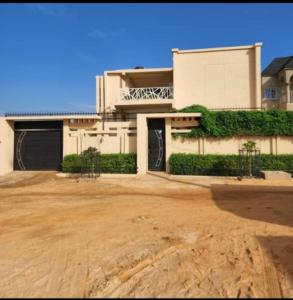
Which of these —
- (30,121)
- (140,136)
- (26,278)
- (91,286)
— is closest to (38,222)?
(26,278)

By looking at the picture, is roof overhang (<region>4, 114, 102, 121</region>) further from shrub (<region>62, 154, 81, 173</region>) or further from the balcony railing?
the balcony railing

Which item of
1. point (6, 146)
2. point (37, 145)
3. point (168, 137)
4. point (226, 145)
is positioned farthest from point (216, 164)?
point (6, 146)

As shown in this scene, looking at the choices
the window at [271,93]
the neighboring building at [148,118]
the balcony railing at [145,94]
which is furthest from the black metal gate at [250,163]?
the window at [271,93]

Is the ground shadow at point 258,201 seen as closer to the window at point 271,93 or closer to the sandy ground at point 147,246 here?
the sandy ground at point 147,246

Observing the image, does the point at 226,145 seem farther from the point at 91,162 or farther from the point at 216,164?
the point at 91,162

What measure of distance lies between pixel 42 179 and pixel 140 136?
17.5 feet

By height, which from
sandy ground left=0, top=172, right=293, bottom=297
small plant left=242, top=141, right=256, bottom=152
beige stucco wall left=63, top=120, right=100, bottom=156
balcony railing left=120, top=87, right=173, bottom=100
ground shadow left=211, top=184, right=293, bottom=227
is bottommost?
sandy ground left=0, top=172, right=293, bottom=297

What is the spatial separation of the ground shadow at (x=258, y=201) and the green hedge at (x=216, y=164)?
2955 mm

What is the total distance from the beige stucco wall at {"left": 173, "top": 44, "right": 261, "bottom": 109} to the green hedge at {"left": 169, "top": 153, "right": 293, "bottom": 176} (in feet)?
16.6

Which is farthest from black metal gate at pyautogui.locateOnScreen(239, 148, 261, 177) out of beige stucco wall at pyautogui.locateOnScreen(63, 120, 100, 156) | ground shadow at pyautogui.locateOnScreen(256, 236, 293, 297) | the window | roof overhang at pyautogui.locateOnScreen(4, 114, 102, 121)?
the window

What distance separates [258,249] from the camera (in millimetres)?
4254

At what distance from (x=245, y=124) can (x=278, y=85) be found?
527 inches

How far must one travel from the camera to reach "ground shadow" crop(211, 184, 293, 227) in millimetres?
6320

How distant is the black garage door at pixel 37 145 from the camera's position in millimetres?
16156
